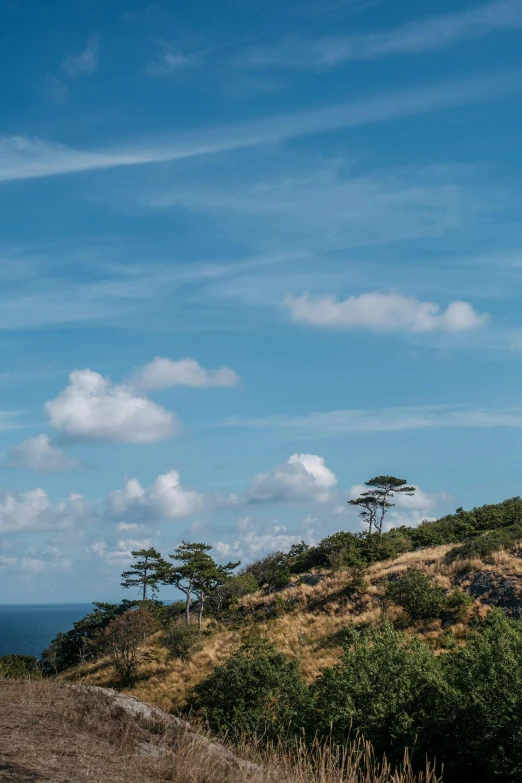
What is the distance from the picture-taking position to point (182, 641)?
4888 cm

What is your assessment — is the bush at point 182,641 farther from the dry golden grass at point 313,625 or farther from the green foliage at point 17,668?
the green foliage at point 17,668

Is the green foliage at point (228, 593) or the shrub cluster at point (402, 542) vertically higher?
the shrub cluster at point (402, 542)

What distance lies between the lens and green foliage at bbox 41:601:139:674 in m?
62.3

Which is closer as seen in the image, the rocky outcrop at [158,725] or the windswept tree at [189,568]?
the rocky outcrop at [158,725]

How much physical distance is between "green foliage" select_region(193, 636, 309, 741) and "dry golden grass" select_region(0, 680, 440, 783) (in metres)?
18.8

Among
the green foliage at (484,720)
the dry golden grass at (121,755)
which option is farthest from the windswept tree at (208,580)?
the dry golden grass at (121,755)

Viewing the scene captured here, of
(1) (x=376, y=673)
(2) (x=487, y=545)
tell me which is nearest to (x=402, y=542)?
(2) (x=487, y=545)

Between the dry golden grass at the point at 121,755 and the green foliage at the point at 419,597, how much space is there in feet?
115

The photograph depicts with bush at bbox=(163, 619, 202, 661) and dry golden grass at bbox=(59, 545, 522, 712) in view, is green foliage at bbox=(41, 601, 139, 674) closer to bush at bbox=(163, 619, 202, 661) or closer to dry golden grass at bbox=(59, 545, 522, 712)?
dry golden grass at bbox=(59, 545, 522, 712)

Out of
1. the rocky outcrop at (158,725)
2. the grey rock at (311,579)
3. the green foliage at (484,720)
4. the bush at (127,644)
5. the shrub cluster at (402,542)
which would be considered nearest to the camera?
the rocky outcrop at (158,725)

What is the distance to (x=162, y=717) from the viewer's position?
436 inches

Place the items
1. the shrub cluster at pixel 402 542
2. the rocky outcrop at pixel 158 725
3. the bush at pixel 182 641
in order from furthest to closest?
1. the shrub cluster at pixel 402 542
2. the bush at pixel 182 641
3. the rocky outcrop at pixel 158 725

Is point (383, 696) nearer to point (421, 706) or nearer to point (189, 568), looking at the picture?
point (421, 706)

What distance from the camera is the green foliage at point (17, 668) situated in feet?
50.7
